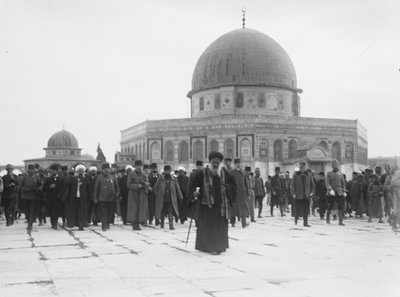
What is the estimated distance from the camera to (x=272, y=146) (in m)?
44.7

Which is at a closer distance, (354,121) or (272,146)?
(272,146)

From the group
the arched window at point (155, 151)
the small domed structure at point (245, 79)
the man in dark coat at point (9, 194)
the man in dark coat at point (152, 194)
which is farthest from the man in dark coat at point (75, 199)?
the small domed structure at point (245, 79)

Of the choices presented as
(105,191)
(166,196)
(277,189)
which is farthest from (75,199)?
(277,189)

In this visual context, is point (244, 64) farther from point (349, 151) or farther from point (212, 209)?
point (212, 209)

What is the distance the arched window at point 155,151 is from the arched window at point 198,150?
3.78 m

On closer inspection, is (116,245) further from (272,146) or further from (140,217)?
(272,146)

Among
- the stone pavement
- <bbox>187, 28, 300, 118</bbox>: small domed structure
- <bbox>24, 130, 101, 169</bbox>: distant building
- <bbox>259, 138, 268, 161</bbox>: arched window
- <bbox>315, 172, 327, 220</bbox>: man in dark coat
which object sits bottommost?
the stone pavement

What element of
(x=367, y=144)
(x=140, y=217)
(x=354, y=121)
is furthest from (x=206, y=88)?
(x=140, y=217)

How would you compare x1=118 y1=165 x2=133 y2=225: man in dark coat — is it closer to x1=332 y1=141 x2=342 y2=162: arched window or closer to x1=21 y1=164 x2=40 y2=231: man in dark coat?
x1=21 y1=164 x2=40 y2=231: man in dark coat

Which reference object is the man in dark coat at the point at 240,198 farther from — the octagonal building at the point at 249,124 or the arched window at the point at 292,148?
the arched window at the point at 292,148

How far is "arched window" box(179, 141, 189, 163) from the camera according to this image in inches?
1854

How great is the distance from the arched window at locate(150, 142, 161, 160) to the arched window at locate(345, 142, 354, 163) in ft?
57.4

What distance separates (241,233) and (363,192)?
20.5 ft

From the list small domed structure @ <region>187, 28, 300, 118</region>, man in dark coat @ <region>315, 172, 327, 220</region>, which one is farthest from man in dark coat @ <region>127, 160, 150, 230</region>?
small domed structure @ <region>187, 28, 300, 118</region>
